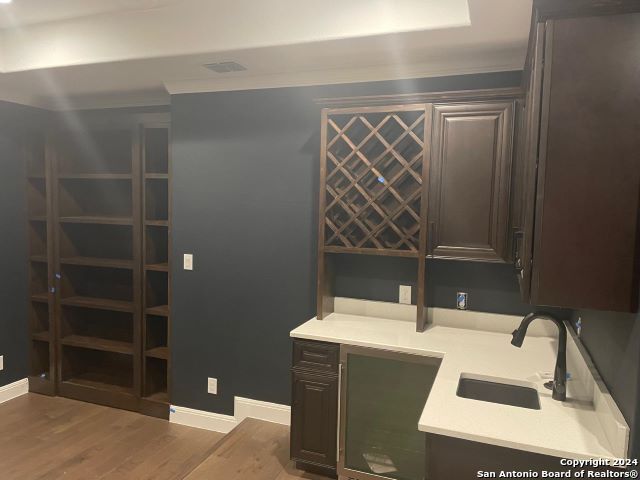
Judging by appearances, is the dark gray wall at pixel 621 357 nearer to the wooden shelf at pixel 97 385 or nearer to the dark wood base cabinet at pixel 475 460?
the dark wood base cabinet at pixel 475 460

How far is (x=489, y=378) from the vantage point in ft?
6.92

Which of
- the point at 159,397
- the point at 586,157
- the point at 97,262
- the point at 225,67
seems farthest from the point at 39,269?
the point at 586,157

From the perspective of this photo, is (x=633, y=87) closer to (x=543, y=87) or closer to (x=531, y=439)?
(x=543, y=87)

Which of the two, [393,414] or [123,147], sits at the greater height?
[123,147]

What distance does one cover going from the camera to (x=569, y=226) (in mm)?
1523

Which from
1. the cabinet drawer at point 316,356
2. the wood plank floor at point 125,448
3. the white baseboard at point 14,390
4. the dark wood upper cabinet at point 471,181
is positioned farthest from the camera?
the white baseboard at point 14,390

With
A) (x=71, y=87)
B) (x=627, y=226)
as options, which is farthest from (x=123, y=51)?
(x=627, y=226)

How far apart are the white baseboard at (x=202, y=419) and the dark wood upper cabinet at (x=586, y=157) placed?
8.58 feet

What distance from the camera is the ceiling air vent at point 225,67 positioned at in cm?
297

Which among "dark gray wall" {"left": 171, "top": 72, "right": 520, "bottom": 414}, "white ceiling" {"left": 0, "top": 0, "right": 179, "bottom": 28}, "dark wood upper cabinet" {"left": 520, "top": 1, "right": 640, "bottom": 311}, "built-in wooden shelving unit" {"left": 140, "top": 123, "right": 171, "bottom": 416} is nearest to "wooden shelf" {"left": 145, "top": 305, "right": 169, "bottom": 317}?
A: "built-in wooden shelving unit" {"left": 140, "top": 123, "right": 171, "bottom": 416}

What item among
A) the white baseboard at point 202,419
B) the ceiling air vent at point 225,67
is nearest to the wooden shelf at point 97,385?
the white baseboard at point 202,419

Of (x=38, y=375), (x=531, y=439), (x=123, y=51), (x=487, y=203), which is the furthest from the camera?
(x=38, y=375)

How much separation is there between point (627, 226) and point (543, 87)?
501 mm

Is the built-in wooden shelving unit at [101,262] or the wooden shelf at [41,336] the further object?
the wooden shelf at [41,336]
